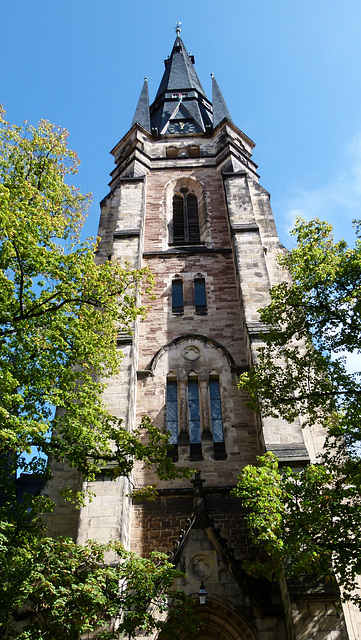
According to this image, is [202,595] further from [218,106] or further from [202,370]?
[218,106]

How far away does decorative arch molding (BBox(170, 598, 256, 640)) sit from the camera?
9156mm

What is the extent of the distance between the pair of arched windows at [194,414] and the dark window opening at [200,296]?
2415 mm

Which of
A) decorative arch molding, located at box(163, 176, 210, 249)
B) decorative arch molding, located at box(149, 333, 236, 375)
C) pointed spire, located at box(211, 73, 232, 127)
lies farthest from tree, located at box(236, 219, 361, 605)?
pointed spire, located at box(211, 73, 232, 127)

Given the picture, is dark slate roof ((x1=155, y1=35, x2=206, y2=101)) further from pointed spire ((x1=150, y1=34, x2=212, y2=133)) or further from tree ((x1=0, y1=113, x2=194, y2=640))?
tree ((x1=0, y1=113, x2=194, y2=640))

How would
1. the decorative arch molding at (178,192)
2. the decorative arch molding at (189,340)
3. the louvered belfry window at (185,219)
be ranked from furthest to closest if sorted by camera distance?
1. the louvered belfry window at (185,219)
2. the decorative arch molding at (178,192)
3. the decorative arch molding at (189,340)

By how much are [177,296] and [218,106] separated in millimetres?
14095

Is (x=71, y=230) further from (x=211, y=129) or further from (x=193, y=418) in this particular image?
(x=211, y=129)

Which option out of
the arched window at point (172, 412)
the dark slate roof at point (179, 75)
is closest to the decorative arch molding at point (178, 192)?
the arched window at point (172, 412)

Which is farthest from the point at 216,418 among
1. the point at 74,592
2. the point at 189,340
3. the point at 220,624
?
the point at 74,592

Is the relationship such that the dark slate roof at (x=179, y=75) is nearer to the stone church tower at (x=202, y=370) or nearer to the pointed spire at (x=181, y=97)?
the pointed spire at (x=181, y=97)

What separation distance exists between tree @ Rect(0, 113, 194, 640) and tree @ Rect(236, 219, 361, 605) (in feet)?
5.90

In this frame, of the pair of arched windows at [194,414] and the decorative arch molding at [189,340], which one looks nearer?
the pair of arched windows at [194,414]

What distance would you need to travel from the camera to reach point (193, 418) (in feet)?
42.7

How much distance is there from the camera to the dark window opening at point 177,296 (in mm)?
15523
